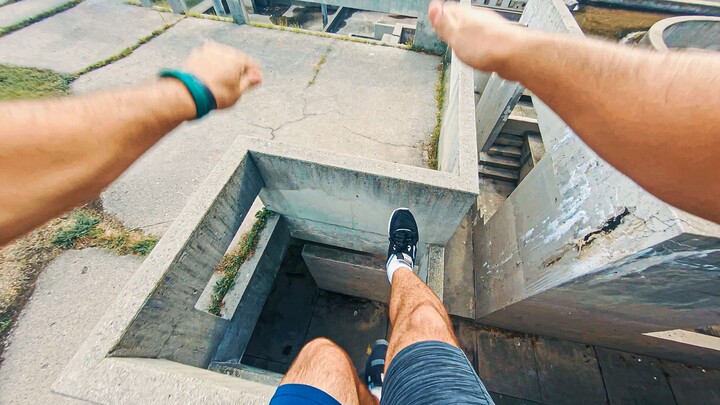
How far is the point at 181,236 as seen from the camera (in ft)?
6.19

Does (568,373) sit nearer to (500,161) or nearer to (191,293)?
(500,161)

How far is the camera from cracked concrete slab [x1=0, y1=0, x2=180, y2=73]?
15.1 feet

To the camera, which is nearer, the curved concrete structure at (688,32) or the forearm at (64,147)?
the forearm at (64,147)

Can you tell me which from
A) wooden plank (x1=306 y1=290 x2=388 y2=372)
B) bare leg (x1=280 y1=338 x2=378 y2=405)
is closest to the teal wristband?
bare leg (x1=280 y1=338 x2=378 y2=405)

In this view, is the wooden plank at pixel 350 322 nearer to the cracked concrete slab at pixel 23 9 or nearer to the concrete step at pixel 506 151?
the concrete step at pixel 506 151

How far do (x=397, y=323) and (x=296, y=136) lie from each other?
9.07 feet

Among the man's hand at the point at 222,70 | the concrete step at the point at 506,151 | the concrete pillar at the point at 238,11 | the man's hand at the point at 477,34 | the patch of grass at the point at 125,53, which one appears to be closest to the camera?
the man's hand at the point at 477,34

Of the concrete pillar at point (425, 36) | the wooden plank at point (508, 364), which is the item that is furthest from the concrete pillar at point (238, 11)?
the wooden plank at point (508, 364)

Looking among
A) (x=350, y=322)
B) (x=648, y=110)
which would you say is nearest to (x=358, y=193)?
(x=648, y=110)

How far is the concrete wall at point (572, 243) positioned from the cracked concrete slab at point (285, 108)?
1.54 m

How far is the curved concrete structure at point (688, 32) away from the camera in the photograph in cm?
541

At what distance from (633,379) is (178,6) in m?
10.2

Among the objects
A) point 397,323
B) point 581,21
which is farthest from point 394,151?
point 581,21

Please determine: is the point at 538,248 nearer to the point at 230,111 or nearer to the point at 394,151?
the point at 394,151
